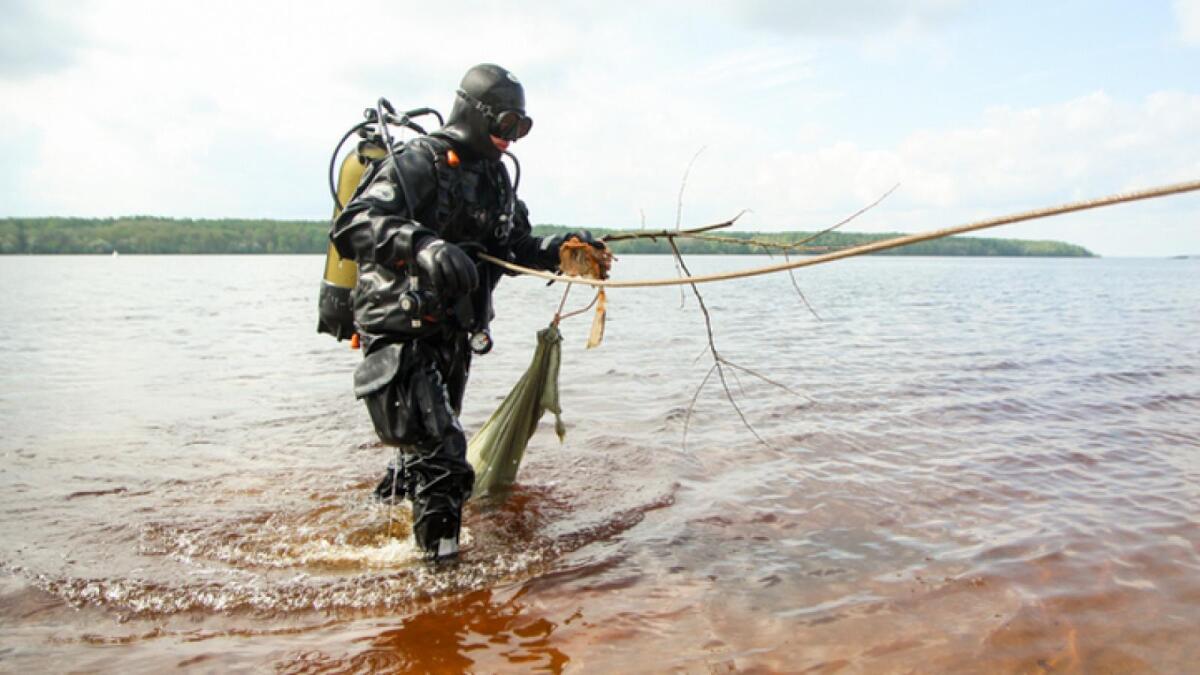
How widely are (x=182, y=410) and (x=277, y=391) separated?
1323mm

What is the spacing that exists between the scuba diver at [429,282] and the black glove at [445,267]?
0.03 m

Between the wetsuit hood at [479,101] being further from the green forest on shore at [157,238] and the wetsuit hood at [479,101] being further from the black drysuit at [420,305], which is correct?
the green forest on shore at [157,238]

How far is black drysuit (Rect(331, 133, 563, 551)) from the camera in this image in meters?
3.50

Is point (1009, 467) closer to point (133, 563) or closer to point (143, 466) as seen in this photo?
point (133, 563)

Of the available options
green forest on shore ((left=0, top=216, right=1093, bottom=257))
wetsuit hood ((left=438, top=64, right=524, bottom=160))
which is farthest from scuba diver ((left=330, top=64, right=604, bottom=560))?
green forest on shore ((left=0, top=216, right=1093, bottom=257))

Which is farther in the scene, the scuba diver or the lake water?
the scuba diver

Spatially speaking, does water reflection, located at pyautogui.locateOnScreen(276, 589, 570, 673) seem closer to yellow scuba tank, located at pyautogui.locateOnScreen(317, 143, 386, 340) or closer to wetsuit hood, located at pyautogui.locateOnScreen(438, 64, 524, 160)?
yellow scuba tank, located at pyautogui.locateOnScreen(317, 143, 386, 340)

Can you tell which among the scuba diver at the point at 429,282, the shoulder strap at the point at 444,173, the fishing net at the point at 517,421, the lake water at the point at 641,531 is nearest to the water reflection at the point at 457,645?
the lake water at the point at 641,531

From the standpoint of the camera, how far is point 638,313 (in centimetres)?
2073

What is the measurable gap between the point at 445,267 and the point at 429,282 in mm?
259

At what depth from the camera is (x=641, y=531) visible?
4.47m

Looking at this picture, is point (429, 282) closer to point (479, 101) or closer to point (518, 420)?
point (479, 101)

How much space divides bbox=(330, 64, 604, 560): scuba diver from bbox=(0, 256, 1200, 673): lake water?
1.75ft

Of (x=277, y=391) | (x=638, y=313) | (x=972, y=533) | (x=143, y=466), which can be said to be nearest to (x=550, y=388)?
(x=972, y=533)
